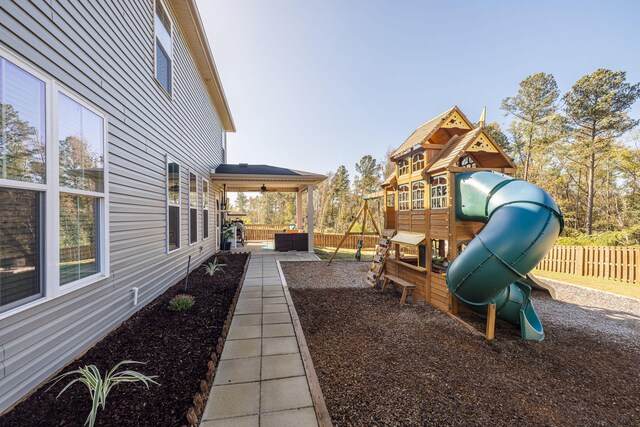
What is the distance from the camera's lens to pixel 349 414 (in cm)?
218

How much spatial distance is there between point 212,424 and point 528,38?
12735 mm

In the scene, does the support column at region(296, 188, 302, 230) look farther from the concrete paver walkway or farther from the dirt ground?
the concrete paver walkway

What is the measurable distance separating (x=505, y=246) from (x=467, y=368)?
1.57 m

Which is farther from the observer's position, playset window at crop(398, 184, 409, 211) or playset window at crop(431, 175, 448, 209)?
Answer: playset window at crop(398, 184, 409, 211)

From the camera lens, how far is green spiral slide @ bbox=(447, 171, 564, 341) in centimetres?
317

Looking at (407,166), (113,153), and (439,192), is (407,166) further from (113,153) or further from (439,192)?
(113,153)

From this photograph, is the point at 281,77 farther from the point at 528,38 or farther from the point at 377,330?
the point at 377,330

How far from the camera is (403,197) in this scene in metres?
6.36

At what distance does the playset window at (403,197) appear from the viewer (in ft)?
20.2

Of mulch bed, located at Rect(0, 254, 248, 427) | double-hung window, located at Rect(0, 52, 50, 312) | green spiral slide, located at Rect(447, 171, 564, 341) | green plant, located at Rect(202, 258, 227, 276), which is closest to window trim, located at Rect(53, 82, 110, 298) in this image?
double-hung window, located at Rect(0, 52, 50, 312)

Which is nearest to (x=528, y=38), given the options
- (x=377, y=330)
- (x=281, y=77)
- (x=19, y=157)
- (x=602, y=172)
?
(x=281, y=77)

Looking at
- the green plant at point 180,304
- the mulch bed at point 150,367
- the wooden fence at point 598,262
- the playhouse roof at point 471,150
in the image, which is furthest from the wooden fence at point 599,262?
the green plant at point 180,304

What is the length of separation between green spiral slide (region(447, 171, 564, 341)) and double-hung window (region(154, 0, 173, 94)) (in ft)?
21.0

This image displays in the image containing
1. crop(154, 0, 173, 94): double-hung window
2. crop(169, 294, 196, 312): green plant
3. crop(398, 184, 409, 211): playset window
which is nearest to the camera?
crop(169, 294, 196, 312): green plant
